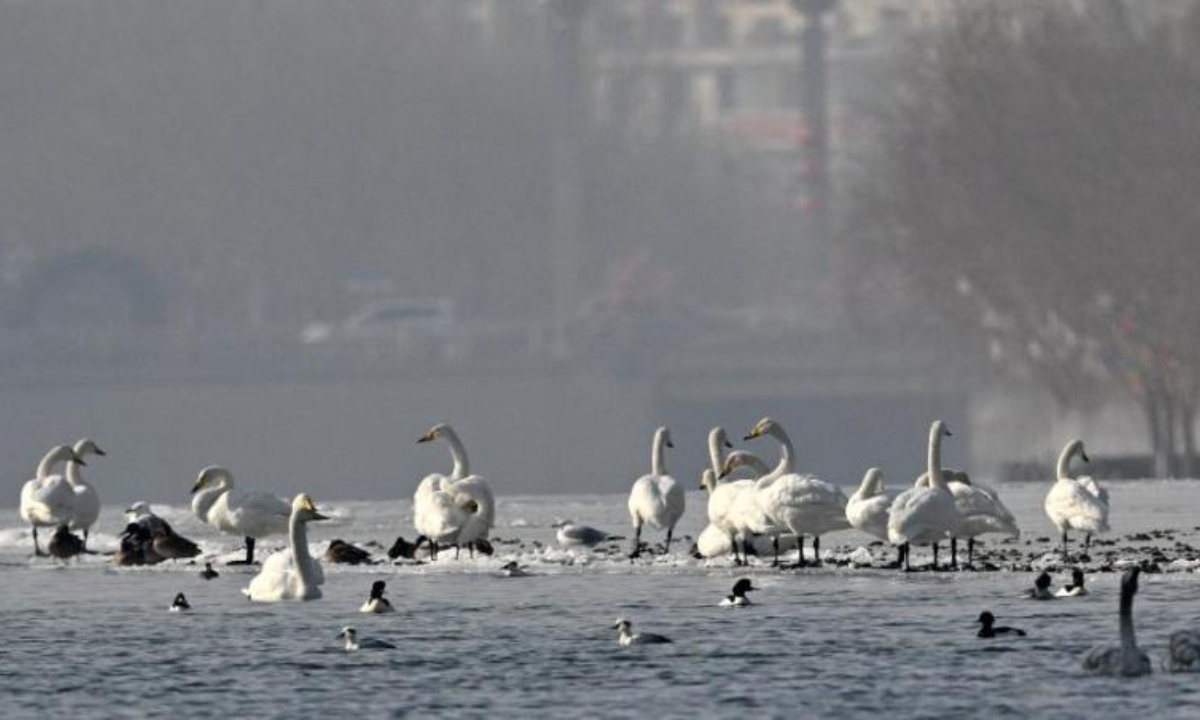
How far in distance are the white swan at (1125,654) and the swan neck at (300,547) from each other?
8567mm

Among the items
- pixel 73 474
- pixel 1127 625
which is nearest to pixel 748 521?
pixel 1127 625

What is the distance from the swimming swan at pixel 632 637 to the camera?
27734 millimetres

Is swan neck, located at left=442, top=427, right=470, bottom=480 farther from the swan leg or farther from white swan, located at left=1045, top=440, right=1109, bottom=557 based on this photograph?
white swan, located at left=1045, top=440, right=1109, bottom=557

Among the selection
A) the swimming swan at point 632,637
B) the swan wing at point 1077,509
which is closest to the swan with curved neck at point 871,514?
the swan wing at point 1077,509

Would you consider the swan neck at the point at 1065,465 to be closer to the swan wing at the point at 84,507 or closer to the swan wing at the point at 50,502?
the swan wing at the point at 84,507

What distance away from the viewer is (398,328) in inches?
5143

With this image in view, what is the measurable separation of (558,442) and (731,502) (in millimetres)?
74141

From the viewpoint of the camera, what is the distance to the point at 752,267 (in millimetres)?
181375

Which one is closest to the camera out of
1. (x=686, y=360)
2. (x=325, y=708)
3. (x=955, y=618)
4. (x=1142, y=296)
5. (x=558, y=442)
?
(x=325, y=708)

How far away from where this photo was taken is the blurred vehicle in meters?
119

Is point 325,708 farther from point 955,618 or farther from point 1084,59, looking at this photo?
point 1084,59

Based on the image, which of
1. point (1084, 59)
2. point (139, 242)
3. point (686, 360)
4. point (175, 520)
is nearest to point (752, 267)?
point (139, 242)

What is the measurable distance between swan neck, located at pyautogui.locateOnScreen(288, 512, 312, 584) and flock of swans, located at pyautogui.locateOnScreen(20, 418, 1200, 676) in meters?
0.01

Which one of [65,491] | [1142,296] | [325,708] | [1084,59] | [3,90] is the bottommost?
[325,708]
